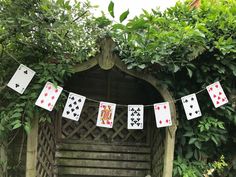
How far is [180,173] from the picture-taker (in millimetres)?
3088

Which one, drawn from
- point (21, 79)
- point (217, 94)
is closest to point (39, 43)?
point (21, 79)

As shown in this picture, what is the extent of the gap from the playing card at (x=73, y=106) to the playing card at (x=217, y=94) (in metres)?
1.29

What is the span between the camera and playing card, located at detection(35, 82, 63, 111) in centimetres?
272

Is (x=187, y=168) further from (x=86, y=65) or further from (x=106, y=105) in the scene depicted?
(x=86, y=65)

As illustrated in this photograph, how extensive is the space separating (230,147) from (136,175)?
1.17 metres

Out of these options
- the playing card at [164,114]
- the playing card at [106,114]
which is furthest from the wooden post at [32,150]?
the playing card at [164,114]

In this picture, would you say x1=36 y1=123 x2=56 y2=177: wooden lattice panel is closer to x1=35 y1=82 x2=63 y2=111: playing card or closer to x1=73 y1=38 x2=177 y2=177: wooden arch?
x1=35 y1=82 x2=63 y2=111: playing card

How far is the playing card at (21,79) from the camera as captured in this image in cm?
276

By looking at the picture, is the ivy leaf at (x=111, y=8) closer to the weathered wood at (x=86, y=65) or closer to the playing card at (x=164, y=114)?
the weathered wood at (x=86, y=65)

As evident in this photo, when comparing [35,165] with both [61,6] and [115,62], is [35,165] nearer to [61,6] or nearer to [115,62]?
[115,62]

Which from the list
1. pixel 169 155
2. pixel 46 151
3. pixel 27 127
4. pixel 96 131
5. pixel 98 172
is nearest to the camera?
pixel 27 127

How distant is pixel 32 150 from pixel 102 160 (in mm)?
1142

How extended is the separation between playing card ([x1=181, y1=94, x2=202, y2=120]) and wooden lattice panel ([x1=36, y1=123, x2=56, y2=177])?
1.49 meters

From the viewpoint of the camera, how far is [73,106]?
9.48ft
